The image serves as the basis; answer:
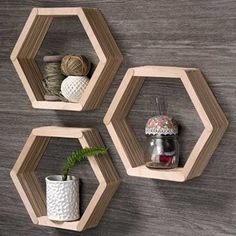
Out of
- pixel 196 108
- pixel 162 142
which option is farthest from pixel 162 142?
pixel 196 108

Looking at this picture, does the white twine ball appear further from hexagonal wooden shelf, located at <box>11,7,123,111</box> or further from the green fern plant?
the green fern plant

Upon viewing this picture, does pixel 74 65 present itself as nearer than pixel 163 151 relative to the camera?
No

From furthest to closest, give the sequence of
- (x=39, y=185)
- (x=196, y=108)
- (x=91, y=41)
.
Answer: (x=39, y=185), (x=91, y=41), (x=196, y=108)

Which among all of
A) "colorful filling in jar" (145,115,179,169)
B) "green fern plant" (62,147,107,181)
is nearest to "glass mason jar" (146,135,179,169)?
"colorful filling in jar" (145,115,179,169)

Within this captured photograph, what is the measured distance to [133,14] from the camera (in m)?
1.85

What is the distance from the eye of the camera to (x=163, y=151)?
1749 mm

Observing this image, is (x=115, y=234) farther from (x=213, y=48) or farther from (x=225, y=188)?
(x=213, y=48)

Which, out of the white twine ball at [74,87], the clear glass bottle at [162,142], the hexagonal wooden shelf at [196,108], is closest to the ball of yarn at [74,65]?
the white twine ball at [74,87]

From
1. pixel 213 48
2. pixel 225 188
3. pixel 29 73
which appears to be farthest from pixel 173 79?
pixel 29 73

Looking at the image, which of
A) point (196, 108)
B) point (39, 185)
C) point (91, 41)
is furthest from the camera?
point (39, 185)

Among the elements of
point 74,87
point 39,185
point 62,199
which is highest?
point 74,87

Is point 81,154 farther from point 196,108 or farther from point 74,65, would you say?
point 196,108

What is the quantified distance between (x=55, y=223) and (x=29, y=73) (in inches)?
17.3

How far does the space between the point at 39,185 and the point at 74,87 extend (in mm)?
381
